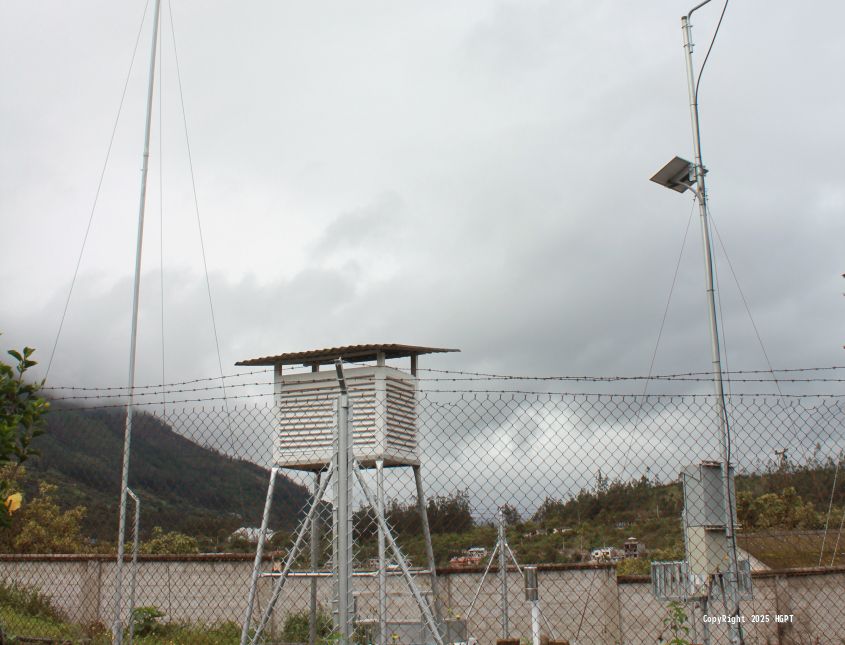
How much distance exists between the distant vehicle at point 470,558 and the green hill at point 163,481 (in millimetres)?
3187

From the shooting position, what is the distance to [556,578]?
38.4 ft

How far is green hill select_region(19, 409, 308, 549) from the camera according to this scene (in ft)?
27.8

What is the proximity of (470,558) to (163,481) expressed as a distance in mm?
17286

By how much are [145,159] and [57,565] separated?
21.9 ft

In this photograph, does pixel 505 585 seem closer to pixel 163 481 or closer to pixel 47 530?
pixel 47 530

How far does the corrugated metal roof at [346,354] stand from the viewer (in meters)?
8.73

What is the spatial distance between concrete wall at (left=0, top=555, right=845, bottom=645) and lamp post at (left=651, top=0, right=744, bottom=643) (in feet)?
17.1

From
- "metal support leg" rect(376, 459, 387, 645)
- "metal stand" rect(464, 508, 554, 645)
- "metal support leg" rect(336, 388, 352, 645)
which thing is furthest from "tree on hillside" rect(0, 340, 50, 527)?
"metal stand" rect(464, 508, 554, 645)

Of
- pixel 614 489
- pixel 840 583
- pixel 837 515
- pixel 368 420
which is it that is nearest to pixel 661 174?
pixel 614 489

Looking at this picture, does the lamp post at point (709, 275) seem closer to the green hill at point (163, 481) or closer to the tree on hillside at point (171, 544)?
the green hill at point (163, 481)

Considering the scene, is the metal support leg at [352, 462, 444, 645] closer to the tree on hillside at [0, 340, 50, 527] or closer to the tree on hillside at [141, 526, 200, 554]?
the tree on hillside at [0, 340, 50, 527]

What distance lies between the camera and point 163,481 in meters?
27.8

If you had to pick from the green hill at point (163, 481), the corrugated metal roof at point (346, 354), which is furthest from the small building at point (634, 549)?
the corrugated metal roof at point (346, 354)

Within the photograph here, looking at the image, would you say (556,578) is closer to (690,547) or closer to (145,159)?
(690,547)
